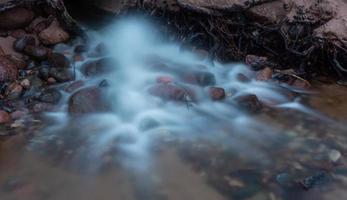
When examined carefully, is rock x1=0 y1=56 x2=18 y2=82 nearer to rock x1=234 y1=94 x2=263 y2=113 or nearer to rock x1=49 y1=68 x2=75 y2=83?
rock x1=49 y1=68 x2=75 y2=83

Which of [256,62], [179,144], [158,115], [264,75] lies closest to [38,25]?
[158,115]

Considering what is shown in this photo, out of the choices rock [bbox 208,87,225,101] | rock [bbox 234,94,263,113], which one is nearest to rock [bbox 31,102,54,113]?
rock [bbox 208,87,225,101]

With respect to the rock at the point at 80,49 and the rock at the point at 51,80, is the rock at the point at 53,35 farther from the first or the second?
the rock at the point at 51,80

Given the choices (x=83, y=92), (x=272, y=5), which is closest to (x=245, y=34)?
(x=272, y=5)

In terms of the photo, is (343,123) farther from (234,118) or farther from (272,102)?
(234,118)

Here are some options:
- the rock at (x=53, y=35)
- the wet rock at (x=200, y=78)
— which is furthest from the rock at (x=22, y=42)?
the wet rock at (x=200, y=78)

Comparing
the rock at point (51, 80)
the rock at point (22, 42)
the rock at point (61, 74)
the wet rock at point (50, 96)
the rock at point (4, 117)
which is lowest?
the rock at point (4, 117)

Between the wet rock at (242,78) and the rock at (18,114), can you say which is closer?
the rock at (18,114)
